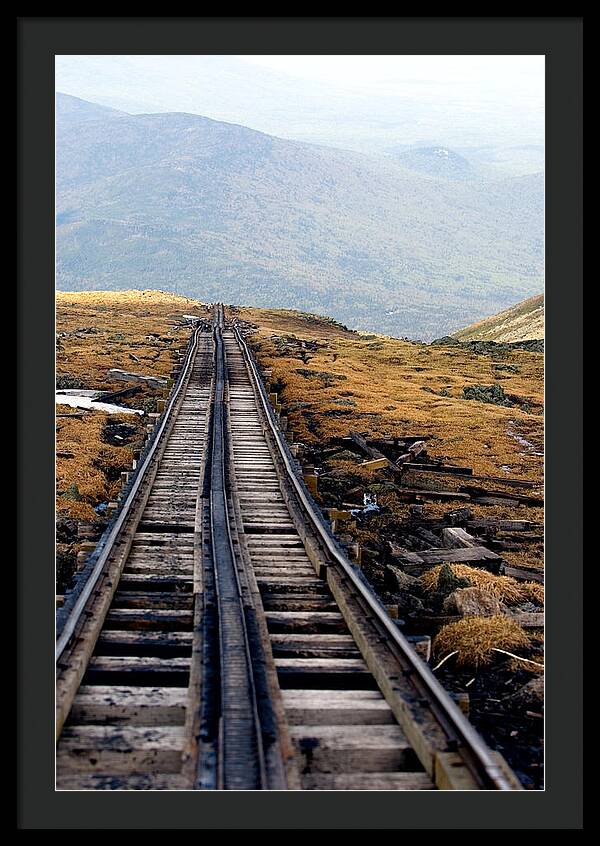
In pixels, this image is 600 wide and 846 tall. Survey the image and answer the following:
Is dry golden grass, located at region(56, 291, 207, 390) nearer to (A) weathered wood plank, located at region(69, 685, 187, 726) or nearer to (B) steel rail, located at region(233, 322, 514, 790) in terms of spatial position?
(B) steel rail, located at region(233, 322, 514, 790)

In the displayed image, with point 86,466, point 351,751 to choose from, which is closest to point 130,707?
point 351,751

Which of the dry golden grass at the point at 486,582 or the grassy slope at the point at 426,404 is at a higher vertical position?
the grassy slope at the point at 426,404

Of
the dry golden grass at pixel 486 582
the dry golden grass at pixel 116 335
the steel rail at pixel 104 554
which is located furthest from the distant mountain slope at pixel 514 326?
the dry golden grass at pixel 486 582

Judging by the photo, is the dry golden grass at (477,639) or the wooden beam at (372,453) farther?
the wooden beam at (372,453)

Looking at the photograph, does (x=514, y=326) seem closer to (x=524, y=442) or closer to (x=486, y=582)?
(x=524, y=442)

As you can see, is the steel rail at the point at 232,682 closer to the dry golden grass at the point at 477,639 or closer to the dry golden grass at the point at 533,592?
the dry golden grass at the point at 477,639
